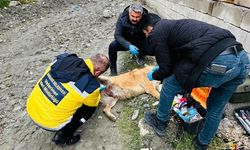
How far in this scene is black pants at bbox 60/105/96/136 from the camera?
348 cm

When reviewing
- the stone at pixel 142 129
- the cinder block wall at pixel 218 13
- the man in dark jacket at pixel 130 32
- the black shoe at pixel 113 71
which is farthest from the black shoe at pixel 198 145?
the black shoe at pixel 113 71

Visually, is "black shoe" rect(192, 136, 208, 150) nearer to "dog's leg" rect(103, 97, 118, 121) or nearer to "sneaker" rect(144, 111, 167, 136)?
"sneaker" rect(144, 111, 167, 136)

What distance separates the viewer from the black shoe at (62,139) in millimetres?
3571

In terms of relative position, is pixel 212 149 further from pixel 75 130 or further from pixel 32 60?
pixel 32 60

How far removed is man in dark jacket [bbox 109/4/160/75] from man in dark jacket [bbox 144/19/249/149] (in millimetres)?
1620

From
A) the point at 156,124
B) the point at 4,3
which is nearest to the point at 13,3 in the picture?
the point at 4,3

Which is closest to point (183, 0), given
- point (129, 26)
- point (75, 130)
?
point (129, 26)

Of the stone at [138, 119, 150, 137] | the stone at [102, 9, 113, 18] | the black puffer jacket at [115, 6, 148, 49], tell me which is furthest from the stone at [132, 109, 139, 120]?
the stone at [102, 9, 113, 18]

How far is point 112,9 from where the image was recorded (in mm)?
8516

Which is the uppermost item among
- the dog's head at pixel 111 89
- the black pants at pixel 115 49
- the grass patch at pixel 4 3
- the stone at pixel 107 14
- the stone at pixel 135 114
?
the black pants at pixel 115 49

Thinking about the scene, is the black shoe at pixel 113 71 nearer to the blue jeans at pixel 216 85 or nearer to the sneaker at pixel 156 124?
the sneaker at pixel 156 124

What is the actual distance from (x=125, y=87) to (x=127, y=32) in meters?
0.96

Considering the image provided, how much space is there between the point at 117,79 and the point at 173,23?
6.55 ft

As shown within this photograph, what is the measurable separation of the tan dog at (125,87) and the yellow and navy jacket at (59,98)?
931mm
